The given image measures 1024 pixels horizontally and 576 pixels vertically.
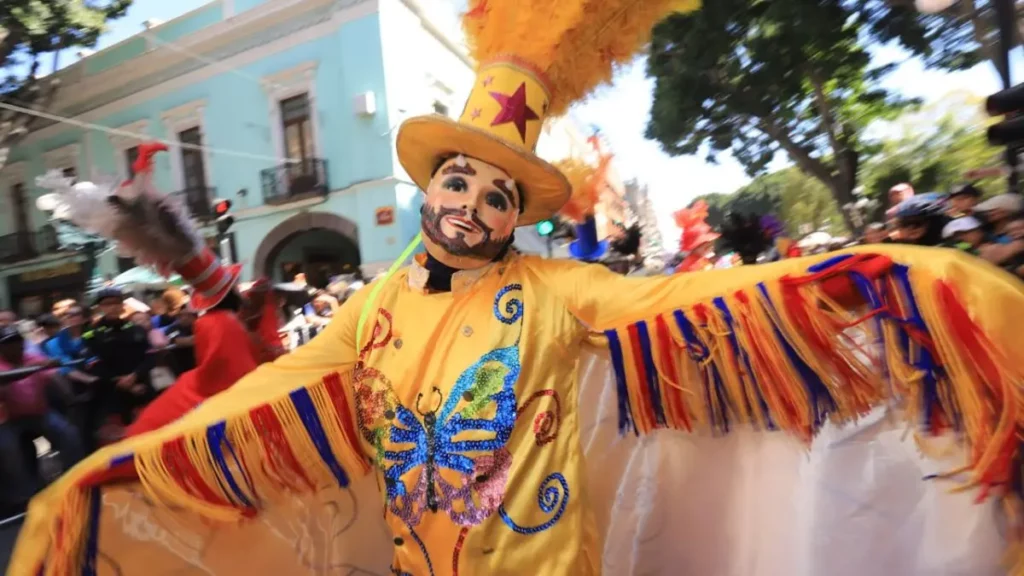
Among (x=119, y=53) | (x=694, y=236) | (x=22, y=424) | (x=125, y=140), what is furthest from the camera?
(x=119, y=53)

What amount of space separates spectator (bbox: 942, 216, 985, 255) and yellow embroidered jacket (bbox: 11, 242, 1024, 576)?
1.79 meters

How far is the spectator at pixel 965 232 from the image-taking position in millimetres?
2400

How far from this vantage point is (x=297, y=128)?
17.7ft

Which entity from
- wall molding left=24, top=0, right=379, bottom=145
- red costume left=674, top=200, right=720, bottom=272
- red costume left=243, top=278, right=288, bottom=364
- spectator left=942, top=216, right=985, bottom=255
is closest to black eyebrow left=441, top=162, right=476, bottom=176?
red costume left=243, top=278, right=288, bottom=364

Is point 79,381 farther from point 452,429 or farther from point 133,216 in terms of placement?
point 452,429

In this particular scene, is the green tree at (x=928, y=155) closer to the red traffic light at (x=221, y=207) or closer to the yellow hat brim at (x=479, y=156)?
the yellow hat brim at (x=479, y=156)

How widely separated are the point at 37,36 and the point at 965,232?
7.07 meters

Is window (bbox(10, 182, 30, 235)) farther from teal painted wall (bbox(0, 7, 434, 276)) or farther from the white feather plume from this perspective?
the white feather plume

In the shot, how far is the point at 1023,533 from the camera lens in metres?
0.95

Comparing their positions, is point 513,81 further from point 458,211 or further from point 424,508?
point 424,508

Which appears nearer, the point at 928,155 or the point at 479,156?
the point at 479,156

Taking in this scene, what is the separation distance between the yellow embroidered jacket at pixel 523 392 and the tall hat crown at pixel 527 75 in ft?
0.86

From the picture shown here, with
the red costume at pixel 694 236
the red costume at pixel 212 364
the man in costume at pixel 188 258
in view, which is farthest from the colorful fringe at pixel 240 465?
the red costume at pixel 694 236

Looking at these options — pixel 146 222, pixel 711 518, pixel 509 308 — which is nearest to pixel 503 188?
pixel 509 308
